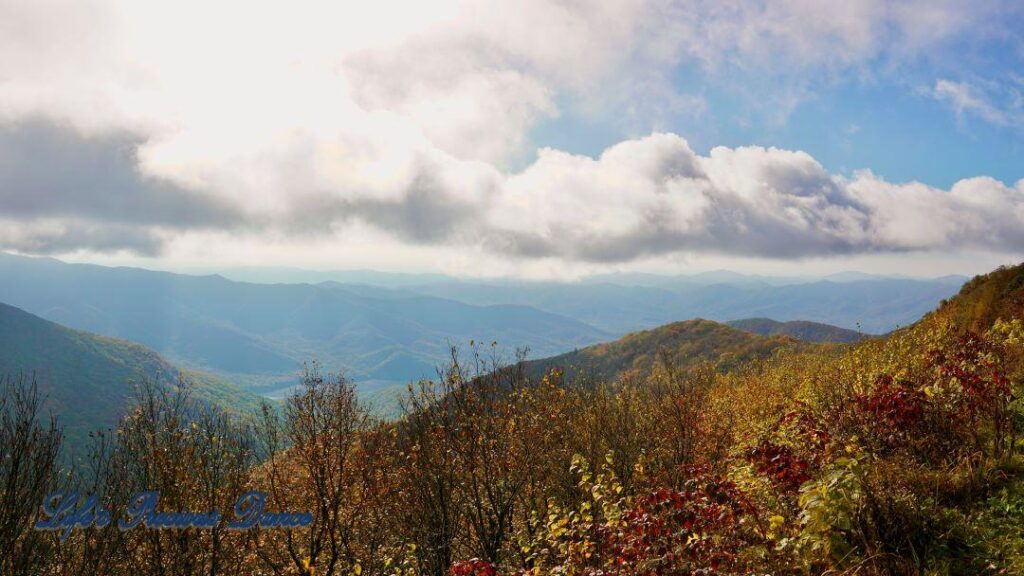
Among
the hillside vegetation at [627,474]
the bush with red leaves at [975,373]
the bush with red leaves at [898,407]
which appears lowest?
the hillside vegetation at [627,474]

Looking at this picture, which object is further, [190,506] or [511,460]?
[511,460]

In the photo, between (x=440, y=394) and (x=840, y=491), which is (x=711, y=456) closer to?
(x=440, y=394)

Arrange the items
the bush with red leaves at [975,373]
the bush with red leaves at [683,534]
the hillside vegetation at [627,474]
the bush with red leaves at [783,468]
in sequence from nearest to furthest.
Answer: the bush with red leaves at [683,534]
the hillside vegetation at [627,474]
the bush with red leaves at [783,468]
the bush with red leaves at [975,373]

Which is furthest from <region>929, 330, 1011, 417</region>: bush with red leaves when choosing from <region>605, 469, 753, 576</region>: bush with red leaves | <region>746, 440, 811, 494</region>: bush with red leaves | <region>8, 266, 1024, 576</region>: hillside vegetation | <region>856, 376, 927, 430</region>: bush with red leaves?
<region>605, 469, 753, 576</region>: bush with red leaves

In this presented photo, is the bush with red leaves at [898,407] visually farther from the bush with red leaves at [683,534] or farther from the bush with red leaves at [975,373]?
the bush with red leaves at [683,534]

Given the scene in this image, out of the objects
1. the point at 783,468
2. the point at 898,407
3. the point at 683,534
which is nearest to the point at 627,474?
the point at 898,407

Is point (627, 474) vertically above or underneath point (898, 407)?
underneath

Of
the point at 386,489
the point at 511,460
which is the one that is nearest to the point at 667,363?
the point at 511,460

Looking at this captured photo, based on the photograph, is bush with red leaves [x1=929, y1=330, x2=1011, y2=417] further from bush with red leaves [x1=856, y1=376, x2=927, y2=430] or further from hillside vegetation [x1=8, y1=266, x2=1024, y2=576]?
bush with red leaves [x1=856, y1=376, x2=927, y2=430]

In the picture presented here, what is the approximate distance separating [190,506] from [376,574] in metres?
7.41

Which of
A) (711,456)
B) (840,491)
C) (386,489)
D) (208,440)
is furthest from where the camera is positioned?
(711,456)

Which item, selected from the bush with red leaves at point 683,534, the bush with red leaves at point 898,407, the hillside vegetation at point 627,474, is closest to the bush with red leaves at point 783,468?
the hillside vegetation at point 627,474

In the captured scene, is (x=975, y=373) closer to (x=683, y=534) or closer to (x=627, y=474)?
(x=683, y=534)

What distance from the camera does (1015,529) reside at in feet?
28.5
